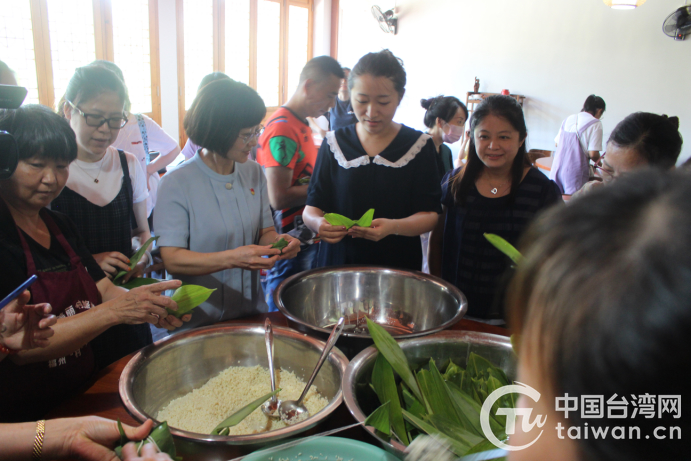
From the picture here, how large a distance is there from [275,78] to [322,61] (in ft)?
22.4

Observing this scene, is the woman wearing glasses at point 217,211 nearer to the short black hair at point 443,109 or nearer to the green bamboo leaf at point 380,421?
the green bamboo leaf at point 380,421

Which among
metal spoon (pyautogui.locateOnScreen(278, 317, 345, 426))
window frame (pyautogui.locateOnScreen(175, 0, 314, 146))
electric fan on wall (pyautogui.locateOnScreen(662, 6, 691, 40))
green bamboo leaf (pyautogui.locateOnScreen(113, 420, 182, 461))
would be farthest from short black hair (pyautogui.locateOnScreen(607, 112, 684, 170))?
window frame (pyautogui.locateOnScreen(175, 0, 314, 146))

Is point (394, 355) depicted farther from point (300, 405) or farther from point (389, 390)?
point (300, 405)

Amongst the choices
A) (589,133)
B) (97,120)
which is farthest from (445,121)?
(97,120)

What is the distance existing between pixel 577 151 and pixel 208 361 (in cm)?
441

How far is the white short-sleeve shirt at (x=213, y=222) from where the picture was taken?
5.25 feet

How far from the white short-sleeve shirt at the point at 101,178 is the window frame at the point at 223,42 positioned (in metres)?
5.39

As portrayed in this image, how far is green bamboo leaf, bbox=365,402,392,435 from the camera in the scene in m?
0.81

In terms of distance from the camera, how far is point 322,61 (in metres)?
2.45

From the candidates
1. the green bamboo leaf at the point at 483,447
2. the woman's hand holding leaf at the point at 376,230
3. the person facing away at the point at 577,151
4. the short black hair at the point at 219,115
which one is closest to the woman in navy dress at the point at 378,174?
the woman's hand holding leaf at the point at 376,230

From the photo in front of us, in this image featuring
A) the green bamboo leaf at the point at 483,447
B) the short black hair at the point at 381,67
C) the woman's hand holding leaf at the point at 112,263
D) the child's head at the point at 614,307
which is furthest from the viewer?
the short black hair at the point at 381,67

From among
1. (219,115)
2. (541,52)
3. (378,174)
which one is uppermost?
(541,52)

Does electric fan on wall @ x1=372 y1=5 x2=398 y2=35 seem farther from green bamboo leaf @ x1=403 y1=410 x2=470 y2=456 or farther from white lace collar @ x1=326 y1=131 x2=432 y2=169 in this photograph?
green bamboo leaf @ x1=403 y1=410 x2=470 y2=456

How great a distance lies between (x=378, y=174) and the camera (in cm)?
199
